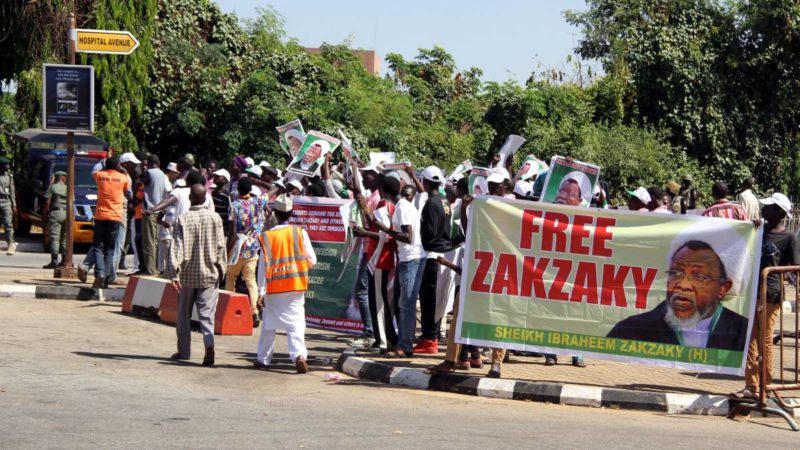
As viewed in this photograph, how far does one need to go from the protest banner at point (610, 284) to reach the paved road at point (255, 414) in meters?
0.73

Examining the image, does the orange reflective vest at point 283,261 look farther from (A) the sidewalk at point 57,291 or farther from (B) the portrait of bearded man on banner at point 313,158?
(A) the sidewalk at point 57,291

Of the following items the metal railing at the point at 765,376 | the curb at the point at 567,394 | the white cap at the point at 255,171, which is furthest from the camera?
the white cap at the point at 255,171

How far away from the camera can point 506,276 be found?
10469 mm

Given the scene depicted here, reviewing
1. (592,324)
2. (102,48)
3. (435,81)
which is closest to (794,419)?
(592,324)

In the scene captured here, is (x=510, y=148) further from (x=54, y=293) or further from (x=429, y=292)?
(x=54, y=293)

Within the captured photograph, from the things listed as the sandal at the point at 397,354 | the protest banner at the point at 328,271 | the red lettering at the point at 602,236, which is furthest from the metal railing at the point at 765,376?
the protest banner at the point at 328,271

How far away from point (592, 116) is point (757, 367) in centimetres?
2507

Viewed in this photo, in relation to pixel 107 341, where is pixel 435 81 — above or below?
above

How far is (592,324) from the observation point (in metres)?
10.3

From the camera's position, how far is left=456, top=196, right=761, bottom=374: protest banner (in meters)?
Answer: 10.1

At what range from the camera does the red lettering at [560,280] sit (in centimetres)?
1037

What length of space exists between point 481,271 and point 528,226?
0.60 metres

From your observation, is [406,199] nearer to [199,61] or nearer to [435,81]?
[199,61]

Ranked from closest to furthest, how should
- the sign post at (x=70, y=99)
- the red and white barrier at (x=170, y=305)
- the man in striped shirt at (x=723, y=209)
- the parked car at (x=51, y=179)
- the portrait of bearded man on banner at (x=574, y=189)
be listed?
the portrait of bearded man on banner at (x=574, y=189) < the man in striped shirt at (x=723, y=209) < the red and white barrier at (x=170, y=305) < the sign post at (x=70, y=99) < the parked car at (x=51, y=179)
